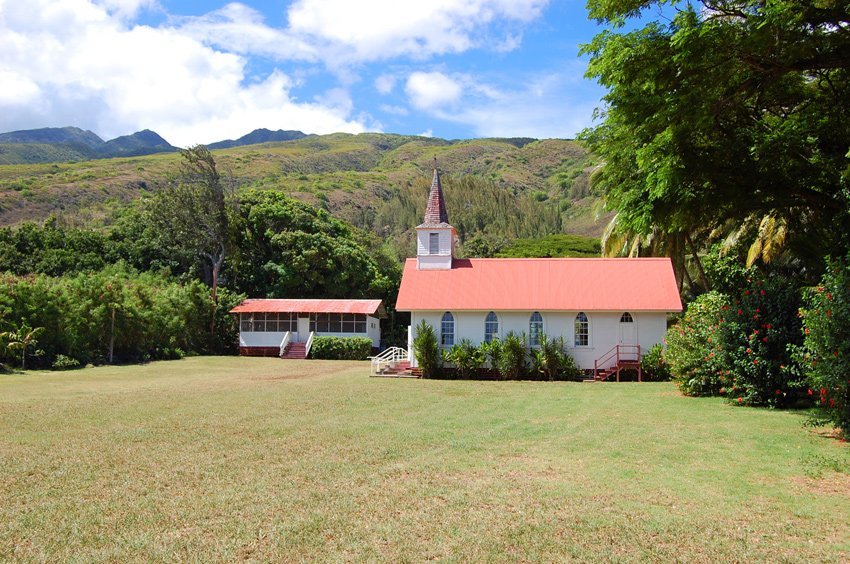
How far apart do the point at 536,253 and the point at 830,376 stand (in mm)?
54642

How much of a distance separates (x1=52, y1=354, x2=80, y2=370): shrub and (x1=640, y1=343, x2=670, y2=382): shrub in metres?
24.9

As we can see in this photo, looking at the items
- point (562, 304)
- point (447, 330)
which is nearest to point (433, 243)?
point (447, 330)

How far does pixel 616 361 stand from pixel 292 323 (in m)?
22.4

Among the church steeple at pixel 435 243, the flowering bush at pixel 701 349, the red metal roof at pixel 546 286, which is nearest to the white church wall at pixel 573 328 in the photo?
the red metal roof at pixel 546 286

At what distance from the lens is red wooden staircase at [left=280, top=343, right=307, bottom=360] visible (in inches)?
1663

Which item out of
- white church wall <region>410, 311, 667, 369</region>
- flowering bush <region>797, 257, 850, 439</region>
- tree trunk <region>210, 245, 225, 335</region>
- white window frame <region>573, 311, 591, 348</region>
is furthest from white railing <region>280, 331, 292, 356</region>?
flowering bush <region>797, 257, 850, 439</region>

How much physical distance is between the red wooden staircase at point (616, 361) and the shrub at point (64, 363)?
23.1 meters

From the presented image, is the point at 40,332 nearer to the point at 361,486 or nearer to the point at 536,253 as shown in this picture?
the point at 361,486

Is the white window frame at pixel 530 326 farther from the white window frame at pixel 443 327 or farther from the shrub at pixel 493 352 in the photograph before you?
the white window frame at pixel 443 327

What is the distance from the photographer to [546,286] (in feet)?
101

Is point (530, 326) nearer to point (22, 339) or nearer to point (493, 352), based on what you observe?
point (493, 352)

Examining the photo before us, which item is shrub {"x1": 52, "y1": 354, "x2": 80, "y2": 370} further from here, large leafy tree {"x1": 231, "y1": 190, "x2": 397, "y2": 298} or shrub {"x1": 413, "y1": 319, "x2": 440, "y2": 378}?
large leafy tree {"x1": 231, "y1": 190, "x2": 397, "y2": 298}

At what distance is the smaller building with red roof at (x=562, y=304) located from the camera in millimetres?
29359

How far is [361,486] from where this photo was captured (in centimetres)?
876
